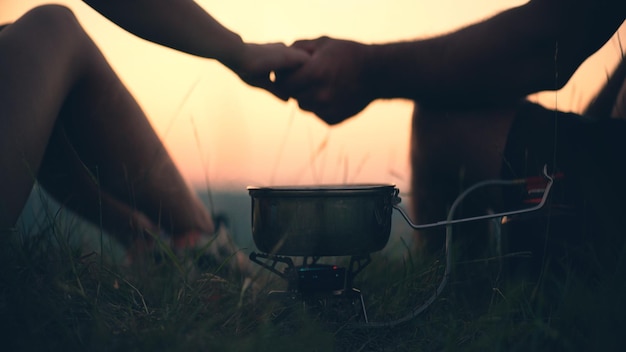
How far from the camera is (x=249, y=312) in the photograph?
121 centimetres

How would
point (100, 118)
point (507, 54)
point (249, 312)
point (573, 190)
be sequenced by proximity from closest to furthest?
1. point (249, 312)
2. point (573, 190)
3. point (507, 54)
4. point (100, 118)

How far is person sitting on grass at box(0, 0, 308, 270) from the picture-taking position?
51.1 inches

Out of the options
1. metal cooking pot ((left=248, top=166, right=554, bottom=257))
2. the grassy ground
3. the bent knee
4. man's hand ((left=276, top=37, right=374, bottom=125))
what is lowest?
the grassy ground

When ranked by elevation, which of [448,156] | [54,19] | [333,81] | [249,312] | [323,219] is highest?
[54,19]

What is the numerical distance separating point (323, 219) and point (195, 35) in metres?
0.75

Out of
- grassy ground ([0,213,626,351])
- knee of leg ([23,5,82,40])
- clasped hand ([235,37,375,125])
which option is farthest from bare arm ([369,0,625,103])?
knee of leg ([23,5,82,40])

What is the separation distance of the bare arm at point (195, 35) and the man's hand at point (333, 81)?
0.06 m

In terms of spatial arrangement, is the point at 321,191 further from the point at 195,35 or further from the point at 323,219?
the point at 195,35

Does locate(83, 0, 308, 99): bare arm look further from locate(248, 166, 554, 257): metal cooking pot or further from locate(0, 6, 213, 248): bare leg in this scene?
locate(248, 166, 554, 257): metal cooking pot

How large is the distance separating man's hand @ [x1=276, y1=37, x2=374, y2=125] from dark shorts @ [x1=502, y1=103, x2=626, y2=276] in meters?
0.53

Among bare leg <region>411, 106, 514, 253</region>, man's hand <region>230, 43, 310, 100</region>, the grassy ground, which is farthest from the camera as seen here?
man's hand <region>230, 43, 310, 100</region>

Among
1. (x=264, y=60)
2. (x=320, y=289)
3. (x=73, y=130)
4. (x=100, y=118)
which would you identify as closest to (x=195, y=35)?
(x=264, y=60)

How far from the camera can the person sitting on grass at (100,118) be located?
1.30 m

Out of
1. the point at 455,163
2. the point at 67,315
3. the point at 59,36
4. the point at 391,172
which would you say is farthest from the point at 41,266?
the point at 455,163
